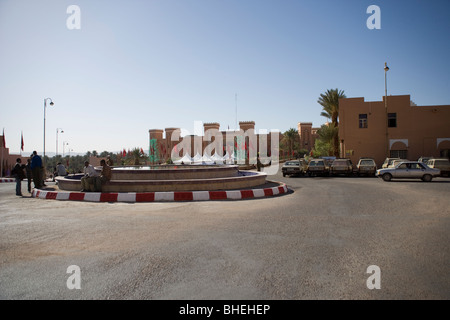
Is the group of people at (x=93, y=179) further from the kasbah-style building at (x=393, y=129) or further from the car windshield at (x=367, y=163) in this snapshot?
the kasbah-style building at (x=393, y=129)

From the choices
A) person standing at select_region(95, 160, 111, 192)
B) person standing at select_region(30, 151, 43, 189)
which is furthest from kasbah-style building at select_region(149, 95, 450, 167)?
person standing at select_region(30, 151, 43, 189)

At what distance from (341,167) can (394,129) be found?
14.7 m

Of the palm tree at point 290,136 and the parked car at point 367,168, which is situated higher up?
the palm tree at point 290,136

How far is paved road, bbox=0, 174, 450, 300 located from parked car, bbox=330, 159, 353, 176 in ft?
54.3

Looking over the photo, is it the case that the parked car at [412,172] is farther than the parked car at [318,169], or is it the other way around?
the parked car at [318,169]

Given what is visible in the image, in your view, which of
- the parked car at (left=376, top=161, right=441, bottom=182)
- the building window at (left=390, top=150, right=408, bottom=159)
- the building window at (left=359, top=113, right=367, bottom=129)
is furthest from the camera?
the building window at (left=359, top=113, right=367, bottom=129)

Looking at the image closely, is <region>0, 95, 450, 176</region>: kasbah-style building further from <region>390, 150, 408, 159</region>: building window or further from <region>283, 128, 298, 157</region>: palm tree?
<region>283, 128, 298, 157</region>: palm tree

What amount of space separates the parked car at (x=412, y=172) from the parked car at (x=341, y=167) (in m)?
4.74

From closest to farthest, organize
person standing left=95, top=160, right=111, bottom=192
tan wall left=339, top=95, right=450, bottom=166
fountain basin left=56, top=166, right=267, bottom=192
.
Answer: person standing left=95, top=160, right=111, bottom=192, fountain basin left=56, top=166, right=267, bottom=192, tan wall left=339, top=95, right=450, bottom=166

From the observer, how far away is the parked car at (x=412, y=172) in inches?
733

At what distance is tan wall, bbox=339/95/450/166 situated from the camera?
110 feet

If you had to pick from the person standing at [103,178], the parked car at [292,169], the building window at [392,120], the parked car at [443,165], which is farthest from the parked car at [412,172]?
the building window at [392,120]

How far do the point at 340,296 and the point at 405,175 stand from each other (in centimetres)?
1912

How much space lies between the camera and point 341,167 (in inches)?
973
